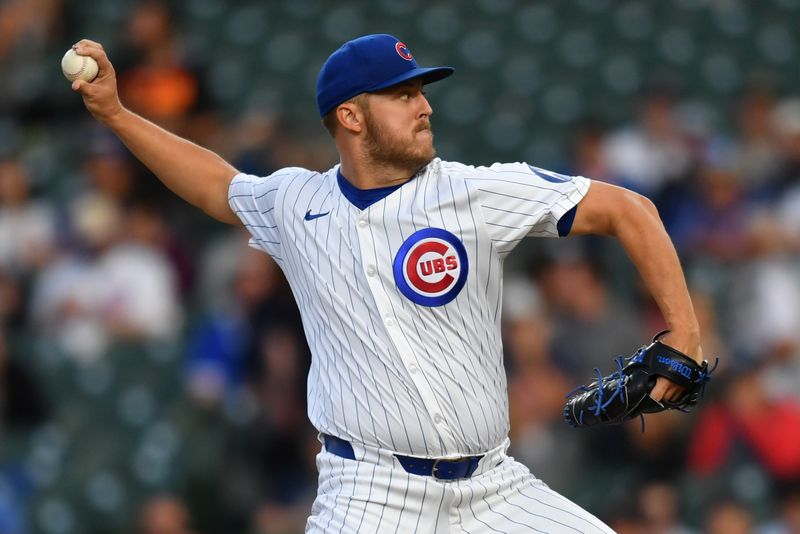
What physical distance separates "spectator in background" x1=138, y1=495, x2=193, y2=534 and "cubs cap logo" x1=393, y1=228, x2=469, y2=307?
3.51 meters

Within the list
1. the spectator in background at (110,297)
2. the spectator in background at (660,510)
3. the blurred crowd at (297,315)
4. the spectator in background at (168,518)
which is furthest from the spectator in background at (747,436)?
the spectator in background at (110,297)

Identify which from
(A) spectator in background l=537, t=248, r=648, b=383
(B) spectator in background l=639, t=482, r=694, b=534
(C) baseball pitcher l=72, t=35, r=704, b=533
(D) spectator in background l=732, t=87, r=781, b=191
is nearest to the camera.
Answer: (C) baseball pitcher l=72, t=35, r=704, b=533

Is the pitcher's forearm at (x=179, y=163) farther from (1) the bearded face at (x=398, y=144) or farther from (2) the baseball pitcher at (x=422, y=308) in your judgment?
(1) the bearded face at (x=398, y=144)

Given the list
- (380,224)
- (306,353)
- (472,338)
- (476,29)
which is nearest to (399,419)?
(472,338)

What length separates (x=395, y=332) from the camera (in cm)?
359

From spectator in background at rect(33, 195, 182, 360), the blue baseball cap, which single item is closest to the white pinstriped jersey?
the blue baseball cap

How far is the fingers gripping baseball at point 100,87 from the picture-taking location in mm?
3947

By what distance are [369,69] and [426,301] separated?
64 centimetres

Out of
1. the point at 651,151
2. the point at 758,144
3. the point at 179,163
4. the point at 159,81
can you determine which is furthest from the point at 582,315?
the point at 179,163

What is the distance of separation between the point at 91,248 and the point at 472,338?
203 inches

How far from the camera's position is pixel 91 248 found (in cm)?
835

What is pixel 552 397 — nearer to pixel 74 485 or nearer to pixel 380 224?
pixel 74 485

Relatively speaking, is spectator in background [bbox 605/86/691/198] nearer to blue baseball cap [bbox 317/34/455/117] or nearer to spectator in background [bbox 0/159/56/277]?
spectator in background [bbox 0/159/56/277]

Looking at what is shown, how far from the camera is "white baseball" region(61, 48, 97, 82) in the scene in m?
3.92
